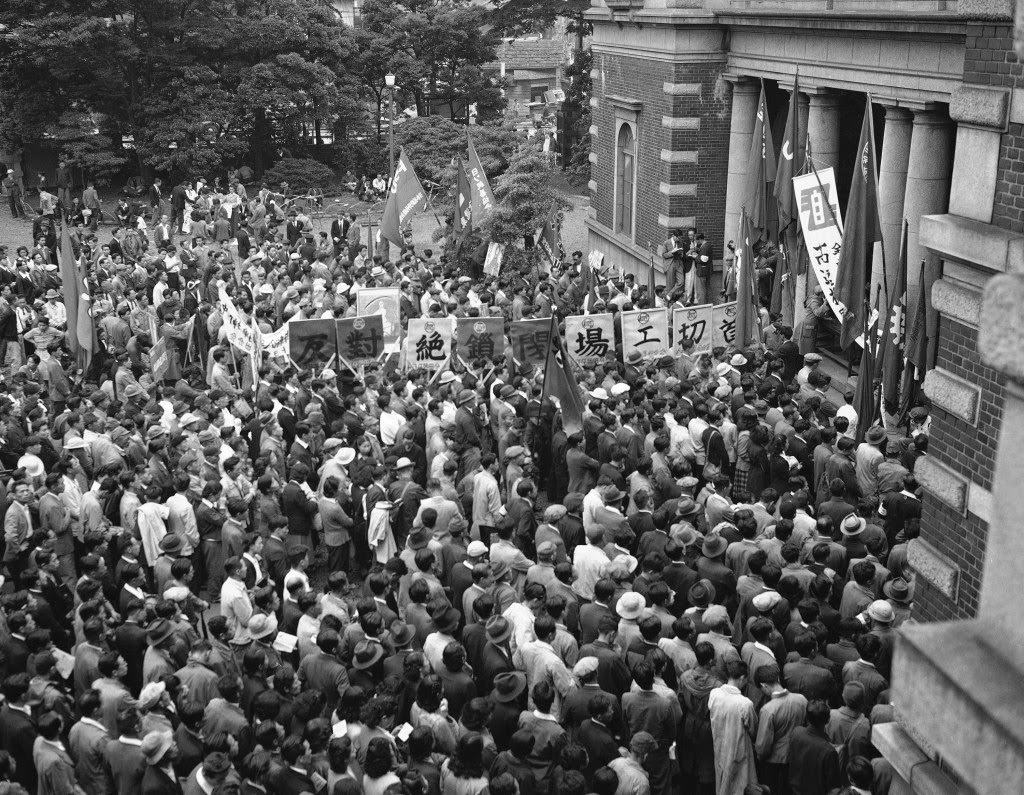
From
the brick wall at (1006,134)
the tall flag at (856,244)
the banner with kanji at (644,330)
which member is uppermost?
the brick wall at (1006,134)

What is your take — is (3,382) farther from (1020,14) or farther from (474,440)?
(1020,14)

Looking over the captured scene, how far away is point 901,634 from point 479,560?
664 cm

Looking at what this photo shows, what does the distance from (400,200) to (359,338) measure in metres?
6.28

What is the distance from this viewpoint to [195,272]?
20703 millimetres

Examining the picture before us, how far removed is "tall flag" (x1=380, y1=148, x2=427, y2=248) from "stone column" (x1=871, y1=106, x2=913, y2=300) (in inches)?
297

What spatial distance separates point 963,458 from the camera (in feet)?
22.7

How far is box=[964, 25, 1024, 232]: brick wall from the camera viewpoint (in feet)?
20.8

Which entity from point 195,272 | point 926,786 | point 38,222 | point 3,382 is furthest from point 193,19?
point 926,786

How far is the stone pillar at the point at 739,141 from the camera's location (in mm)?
20891


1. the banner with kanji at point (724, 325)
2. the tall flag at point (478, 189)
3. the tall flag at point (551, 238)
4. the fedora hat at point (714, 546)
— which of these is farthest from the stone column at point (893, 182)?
the fedora hat at point (714, 546)

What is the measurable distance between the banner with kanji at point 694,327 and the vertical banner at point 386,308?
3560 mm

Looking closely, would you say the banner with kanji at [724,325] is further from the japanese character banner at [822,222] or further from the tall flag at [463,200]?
the tall flag at [463,200]

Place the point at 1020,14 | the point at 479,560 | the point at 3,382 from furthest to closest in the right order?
the point at 3,382 → the point at 479,560 → the point at 1020,14

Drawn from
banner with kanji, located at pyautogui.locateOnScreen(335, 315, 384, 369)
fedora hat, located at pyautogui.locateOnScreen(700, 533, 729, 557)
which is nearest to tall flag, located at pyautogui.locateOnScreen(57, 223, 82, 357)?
banner with kanji, located at pyautogui.locateOnScreen(335, 315, 384, 369)
